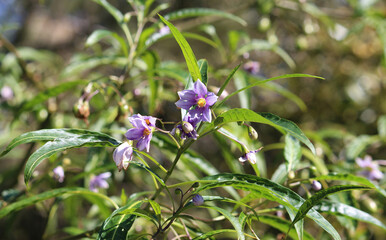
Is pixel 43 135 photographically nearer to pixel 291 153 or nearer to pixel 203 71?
pixel 203 71

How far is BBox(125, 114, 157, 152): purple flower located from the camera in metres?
0.79

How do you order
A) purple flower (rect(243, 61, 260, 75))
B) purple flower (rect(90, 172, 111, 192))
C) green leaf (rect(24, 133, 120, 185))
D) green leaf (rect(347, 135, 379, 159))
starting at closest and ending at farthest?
green leaf (rect(24, 133, 120, 185)) < purple flower (rect(90, 172, 111, 192)) < green leaf (rect(347, 135, 379, 159)) < purple flower (rect(243, 61, 260, 75))

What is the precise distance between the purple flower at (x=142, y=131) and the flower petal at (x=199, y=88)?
11cm

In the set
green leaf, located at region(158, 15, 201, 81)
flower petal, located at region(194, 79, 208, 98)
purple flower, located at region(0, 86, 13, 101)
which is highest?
green leaf, located at region(158, 15, 201, 81)

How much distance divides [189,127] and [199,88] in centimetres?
9

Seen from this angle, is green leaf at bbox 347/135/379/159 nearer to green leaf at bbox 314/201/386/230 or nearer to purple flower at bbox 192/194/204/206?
green leaf at bbox 314/201/386/230

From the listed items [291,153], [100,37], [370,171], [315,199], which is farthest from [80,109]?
[370,171]

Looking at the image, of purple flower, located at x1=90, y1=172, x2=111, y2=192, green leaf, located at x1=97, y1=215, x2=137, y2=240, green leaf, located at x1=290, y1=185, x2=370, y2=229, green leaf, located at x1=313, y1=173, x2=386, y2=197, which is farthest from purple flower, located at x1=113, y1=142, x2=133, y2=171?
purple flower, located at x1=90, y1=172, x2=111, y2=192

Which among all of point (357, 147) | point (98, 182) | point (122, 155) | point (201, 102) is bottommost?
point (98, 182)

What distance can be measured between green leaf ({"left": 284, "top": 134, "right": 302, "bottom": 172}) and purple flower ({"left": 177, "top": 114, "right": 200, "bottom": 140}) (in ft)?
1.23

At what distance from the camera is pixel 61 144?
730mm

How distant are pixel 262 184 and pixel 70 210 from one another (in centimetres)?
105

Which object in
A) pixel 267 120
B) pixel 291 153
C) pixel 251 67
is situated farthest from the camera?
pixel 251 67

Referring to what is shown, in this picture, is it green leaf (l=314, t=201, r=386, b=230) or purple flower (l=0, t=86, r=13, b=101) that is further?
purple flower (l=0, t=86, r=13, b=101)
